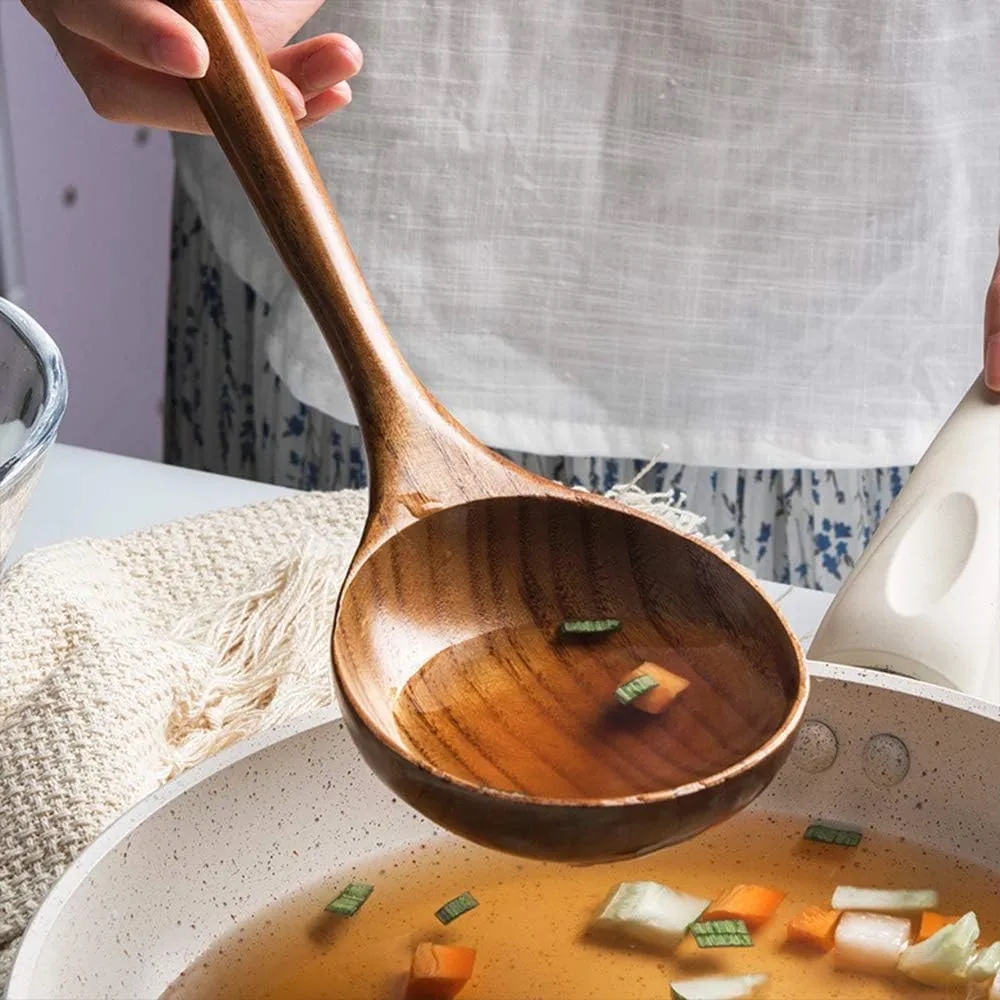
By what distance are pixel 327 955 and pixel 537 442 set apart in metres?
0.61

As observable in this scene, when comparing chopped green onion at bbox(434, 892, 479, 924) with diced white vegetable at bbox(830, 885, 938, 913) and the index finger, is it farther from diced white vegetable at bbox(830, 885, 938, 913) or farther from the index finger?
the index finger

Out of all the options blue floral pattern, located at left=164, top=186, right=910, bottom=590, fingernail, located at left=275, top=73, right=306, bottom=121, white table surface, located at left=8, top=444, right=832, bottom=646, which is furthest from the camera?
blue floral pattern, located at left=164, top=186, right=910, bottom=590

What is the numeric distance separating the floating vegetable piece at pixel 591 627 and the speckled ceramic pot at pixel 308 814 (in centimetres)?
9

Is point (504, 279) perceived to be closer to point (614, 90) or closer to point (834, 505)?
point (614, 90)

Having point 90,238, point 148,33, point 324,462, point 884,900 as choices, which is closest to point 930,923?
point 884,900

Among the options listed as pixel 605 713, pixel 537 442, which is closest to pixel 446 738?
pixel 605 713

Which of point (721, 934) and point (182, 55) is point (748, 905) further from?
point (182, 55)

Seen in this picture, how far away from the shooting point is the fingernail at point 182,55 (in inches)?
24.9

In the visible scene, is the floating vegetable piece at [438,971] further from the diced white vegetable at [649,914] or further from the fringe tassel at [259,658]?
the fringe tassel at [259,658]

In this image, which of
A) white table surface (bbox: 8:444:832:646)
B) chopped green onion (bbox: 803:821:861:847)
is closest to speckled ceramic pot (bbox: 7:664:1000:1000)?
chopped green onion (bbox: 803:821:861:847)

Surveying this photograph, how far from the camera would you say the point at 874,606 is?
2.20 feet

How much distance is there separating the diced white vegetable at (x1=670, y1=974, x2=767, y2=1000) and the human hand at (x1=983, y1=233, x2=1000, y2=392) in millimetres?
308

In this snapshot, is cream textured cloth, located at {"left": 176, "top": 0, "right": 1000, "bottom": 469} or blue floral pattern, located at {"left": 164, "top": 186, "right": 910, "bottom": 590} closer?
cream textured cloth, located at {"left": 176, "top": 0, "right": 1000, "bottom": 469}

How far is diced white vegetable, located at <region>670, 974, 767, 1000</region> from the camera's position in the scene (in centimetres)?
60
